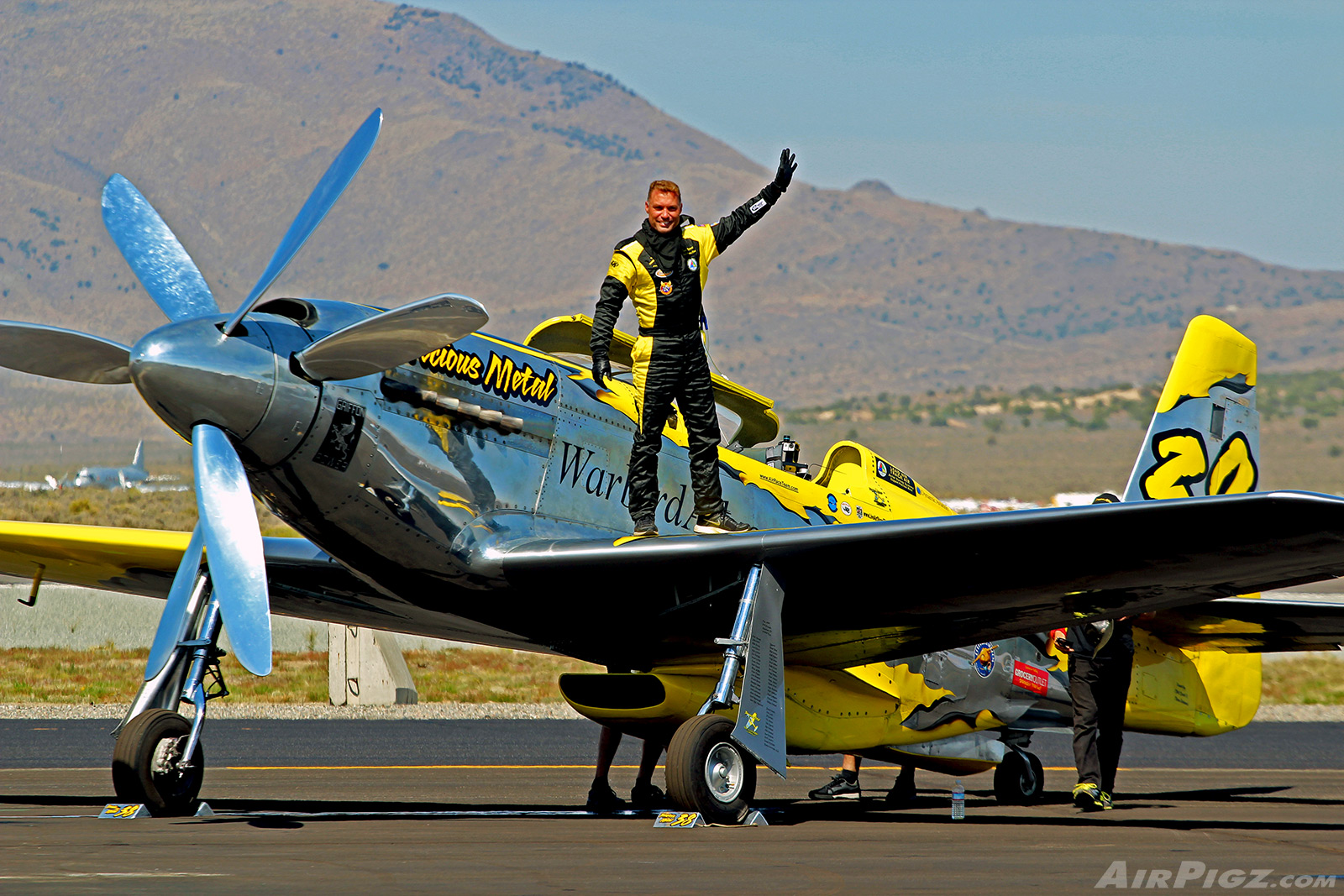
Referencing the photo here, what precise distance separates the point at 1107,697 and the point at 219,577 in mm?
6936


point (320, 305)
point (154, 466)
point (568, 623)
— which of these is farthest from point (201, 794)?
point (154, 466)

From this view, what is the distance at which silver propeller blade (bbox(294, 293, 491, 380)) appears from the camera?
29.6 ft

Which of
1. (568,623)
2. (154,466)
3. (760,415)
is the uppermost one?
(760,415)

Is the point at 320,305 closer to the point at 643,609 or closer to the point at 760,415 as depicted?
the point at 643,609

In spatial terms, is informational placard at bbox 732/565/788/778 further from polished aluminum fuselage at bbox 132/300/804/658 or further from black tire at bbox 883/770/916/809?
black tire at bbox 883/770/916/809

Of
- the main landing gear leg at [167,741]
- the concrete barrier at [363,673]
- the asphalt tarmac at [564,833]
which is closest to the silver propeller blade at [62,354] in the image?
the main landing gear leg at [167,741]

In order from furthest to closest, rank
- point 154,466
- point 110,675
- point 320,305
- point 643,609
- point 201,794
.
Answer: point 154,466
point 110,675
point 201,794
point 643,609
point 320,305

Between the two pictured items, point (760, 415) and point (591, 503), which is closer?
point (591, 503)

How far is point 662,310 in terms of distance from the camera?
1012 cm

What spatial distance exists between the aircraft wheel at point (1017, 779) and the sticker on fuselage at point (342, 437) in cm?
658

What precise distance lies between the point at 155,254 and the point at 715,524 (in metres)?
4.23

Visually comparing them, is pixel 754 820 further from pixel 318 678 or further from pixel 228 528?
pixel 318 678

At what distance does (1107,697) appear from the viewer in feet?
39.7

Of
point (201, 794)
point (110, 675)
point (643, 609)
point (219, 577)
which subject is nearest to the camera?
point (219, 577)
